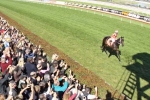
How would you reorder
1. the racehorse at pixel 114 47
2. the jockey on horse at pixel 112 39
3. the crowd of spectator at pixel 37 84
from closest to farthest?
the crowd of spectator at pixel 37 84 < the racehorse at pixel 114 47 < the jockey on horse at pixel 112 39

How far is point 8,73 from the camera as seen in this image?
12.4 metres

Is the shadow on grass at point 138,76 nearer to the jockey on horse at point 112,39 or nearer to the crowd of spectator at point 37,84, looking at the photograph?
the jockey on horse at point 112,39

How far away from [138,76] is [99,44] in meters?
8.28

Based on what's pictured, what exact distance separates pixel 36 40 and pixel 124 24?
50.2 ft

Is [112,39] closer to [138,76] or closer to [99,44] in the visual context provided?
[99,44]

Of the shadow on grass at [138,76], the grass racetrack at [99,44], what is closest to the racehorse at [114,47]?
the grass racetrack at [99,44]

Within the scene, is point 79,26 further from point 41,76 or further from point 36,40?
point 41,76

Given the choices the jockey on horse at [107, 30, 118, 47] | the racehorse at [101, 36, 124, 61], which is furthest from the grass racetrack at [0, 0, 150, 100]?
the jockey on horse at [107, 30, 118, 47]

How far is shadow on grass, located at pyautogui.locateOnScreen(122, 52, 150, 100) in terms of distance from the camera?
15.2 m

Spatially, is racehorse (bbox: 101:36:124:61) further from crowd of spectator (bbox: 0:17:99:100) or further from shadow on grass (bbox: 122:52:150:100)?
crowd of spectator (bbox: 0:17:99:100)

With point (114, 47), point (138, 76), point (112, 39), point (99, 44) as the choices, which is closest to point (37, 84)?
point (138, 76)

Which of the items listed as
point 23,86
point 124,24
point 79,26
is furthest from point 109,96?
point 124,24

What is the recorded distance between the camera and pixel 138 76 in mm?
17781

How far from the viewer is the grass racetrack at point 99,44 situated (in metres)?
16.9
